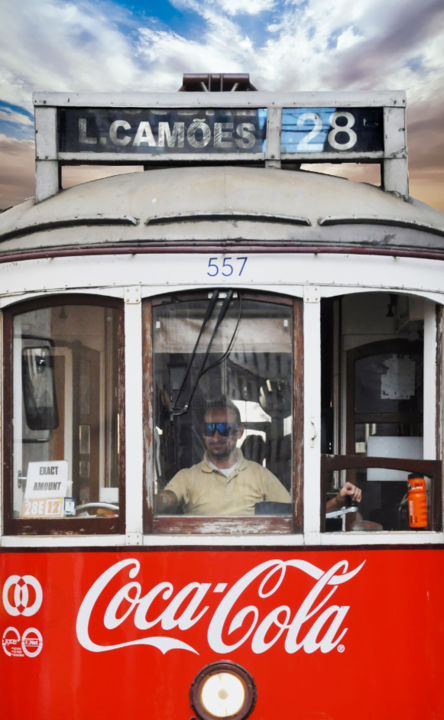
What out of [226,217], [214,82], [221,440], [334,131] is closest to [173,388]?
[221,440]

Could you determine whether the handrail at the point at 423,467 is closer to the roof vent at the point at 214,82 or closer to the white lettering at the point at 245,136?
the white lettering at the point at 245,136

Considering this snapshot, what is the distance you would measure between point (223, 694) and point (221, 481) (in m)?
0.94

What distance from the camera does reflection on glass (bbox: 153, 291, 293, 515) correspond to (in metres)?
3.55

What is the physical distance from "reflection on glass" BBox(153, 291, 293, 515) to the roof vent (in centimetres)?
214

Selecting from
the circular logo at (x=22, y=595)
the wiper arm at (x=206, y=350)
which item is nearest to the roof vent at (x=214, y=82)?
the wiper arm at (x=206, y=350)

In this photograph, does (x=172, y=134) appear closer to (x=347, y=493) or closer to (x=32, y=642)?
(x=347, y=493)

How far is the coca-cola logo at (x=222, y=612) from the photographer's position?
3432 millimetres

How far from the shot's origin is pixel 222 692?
3.41 m

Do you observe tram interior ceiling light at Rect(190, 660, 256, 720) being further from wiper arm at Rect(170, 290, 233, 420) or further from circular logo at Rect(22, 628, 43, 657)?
wiper arm at Rect(170, 290, 233, 420)

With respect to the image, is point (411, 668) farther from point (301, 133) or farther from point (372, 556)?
point (301, 133)

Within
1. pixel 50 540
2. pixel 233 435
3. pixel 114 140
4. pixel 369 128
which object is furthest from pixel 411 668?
pixel 114 140

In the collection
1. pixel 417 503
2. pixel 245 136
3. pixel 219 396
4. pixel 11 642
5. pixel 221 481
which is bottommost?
pixel 11 642

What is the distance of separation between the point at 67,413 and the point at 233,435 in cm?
83

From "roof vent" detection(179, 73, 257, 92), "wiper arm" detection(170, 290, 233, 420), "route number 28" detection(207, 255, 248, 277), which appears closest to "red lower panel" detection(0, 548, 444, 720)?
"wiper arm" detection(170, 290, 233, 420)
